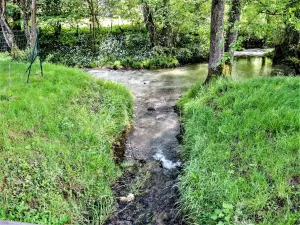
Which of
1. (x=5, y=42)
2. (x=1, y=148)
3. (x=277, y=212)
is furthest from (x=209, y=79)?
(x=5, y=42)

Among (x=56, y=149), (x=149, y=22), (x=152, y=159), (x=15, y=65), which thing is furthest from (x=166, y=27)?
(x=56, y=149)

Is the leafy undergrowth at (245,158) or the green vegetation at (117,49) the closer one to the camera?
the leafy undergrowth at (245,158)

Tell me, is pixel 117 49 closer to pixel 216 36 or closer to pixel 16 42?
pixel 16 42

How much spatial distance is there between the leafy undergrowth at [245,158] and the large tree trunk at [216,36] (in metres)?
1.28

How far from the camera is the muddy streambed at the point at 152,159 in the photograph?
3400 millimetres

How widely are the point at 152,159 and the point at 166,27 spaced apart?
951 cm

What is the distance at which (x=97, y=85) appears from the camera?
6465 millimetres

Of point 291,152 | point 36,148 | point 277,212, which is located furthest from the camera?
point 36,148

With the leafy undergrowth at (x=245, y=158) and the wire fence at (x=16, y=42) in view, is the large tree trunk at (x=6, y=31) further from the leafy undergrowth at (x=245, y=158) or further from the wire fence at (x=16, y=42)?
the leafy undergrowth at (x=245, y=158)

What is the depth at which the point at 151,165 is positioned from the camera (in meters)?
4.51

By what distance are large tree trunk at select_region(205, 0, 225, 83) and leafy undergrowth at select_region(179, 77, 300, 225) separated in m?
1.28

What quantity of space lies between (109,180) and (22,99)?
2289 millimetres

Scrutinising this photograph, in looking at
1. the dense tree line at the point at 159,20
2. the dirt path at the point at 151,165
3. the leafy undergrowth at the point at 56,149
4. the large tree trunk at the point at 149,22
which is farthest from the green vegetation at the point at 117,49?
the leafy undergrowth at the point at 56,149

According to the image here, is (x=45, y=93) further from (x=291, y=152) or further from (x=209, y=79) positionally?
(x=291, y=152)
